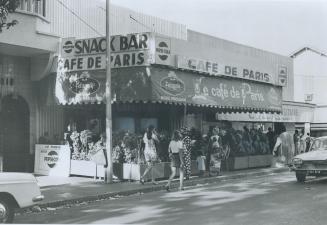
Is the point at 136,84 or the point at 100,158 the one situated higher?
the point at 136,84

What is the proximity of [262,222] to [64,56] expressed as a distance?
10113 millimetres

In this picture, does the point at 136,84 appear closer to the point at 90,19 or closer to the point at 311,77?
the point at 90,19

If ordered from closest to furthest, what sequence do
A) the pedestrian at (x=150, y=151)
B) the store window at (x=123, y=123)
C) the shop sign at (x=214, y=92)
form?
the pedestrian at (x=150, y=151) < the shop sign at (x=214, y=92) < the store window at (x=123, y=123)

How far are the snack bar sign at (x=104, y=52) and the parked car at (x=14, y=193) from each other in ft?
23.8

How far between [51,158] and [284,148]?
10.1 meters

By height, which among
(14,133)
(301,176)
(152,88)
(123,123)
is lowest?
(301,176)

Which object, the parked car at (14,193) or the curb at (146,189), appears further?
the curb at (146,189)

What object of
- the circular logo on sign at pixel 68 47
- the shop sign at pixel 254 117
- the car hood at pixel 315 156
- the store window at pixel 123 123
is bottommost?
the car hood at pixel 315 156

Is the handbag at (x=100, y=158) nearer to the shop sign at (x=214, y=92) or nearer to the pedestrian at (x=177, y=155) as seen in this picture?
the pedestrian at (x=177, y=155)

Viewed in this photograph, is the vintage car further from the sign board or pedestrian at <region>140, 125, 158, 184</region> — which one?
the sign board

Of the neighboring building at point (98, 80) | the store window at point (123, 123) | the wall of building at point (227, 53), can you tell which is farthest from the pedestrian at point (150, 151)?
the store window at point (123, 123)

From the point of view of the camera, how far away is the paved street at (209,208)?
357 inches

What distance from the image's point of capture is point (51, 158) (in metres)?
17.1

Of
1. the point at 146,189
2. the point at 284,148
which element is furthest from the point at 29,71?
the point at 284,148
